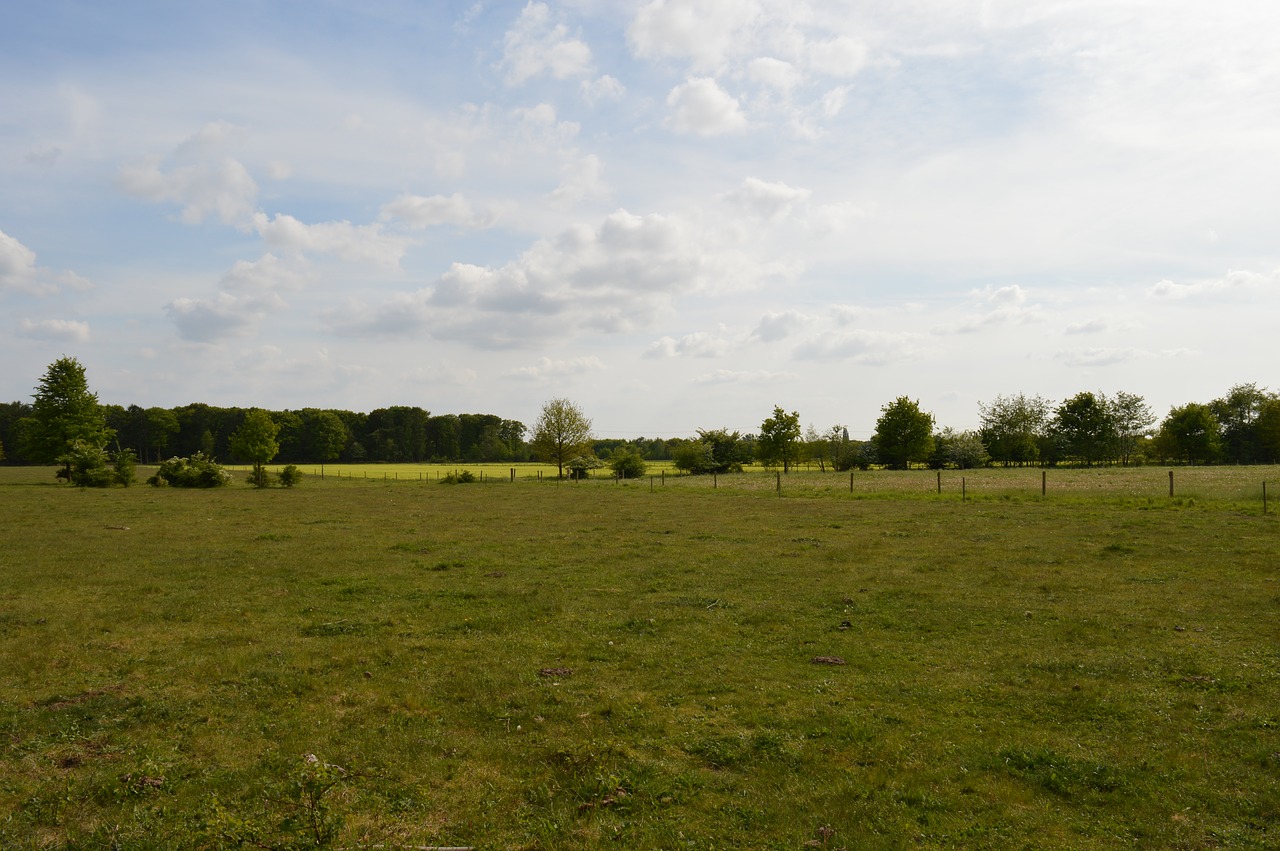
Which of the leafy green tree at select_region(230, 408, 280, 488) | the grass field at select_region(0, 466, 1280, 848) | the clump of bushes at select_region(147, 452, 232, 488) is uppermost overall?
the leafy green tree at select_region(230, 408, 280, 488)

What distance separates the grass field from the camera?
620 centimetres

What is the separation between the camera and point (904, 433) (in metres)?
94.7

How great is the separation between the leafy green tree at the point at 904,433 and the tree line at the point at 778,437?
14cm

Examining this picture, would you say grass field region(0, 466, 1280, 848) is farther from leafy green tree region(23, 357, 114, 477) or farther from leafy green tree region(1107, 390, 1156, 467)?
leafy green tree region(1107, 390, 1156, 467)

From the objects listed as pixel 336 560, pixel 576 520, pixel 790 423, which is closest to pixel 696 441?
pixel 790 423

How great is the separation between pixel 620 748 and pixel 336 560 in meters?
15.5

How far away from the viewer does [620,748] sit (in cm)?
766

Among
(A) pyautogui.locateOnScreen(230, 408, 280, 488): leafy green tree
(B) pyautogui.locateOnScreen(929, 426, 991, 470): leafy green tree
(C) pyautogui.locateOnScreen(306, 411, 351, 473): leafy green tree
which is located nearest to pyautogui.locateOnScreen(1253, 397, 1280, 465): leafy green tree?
(B) pyautogui.locateOnScreen(929, 426, 991, 470): leafy green tree

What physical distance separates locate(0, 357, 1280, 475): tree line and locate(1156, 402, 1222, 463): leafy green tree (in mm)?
167

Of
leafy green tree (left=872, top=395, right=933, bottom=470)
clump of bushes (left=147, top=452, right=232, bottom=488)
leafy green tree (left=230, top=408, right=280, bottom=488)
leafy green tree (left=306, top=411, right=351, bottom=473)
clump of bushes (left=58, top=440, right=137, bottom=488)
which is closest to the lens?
clump of bushes (left=58, top=440, right=137, bottom=488)

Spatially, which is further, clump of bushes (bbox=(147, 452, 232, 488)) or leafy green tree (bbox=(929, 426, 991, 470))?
leafy green tree (bbox=(929, 426, 991, 470))

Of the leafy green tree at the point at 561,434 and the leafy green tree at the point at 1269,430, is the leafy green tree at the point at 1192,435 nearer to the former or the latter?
the leafy green tree at the point at 1269,430

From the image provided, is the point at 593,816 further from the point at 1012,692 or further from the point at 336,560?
the point at 336,560

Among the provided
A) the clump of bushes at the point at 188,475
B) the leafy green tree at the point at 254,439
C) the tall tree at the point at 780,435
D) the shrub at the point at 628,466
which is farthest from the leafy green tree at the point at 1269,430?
the leafy green tree at the point at 254,439
